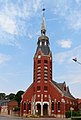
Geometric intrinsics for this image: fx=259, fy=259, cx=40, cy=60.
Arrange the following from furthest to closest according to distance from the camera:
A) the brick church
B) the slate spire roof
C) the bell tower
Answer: the slate spire roof → the bell tower → the brick church

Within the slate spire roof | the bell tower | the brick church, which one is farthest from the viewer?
the slate spire roof

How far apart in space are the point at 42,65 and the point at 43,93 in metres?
9.05

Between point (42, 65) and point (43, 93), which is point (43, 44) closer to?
point (42, 65)

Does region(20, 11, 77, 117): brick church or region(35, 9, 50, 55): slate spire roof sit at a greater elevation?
region(35, 9, 50, 55): slate spire roof

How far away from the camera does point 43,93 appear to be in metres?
82.5

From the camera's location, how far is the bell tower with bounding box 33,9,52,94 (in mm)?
83500

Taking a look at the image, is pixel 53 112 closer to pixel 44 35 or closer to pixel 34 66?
pixel 34 66

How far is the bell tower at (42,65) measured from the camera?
83.5 metres

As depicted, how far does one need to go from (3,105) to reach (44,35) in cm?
5609

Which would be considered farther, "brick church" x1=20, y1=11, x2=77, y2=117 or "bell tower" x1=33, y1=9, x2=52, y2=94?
"bell tower" x1=33, y1=9, x2=52, y2=94

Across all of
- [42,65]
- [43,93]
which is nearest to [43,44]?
[42,65]

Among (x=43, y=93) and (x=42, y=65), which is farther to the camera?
(x=42, y=65)

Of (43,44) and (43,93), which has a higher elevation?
(43,44)

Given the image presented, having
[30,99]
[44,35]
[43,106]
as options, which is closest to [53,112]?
[43,106]
